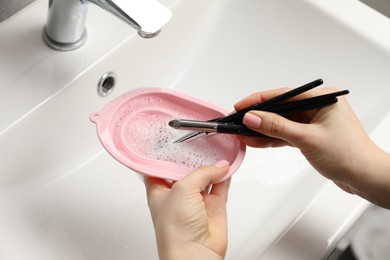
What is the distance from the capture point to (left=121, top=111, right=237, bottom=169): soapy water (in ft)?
2.04

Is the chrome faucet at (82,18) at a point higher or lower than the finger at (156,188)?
higher

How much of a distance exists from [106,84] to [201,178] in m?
0.23

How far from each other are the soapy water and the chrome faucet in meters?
0.11

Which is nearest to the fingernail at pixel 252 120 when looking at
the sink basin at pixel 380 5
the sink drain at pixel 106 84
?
the sink drain at pixel 106 84

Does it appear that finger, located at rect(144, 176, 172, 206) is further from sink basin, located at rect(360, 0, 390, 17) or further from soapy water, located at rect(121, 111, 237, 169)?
sink basin, located at rect(360, 0, 390, 17)

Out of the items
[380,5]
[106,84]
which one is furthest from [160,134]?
[380,5]

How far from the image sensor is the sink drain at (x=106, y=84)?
71 centimetres

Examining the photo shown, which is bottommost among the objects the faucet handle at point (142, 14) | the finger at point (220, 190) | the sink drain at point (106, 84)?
the sink drain at point (106, 84)

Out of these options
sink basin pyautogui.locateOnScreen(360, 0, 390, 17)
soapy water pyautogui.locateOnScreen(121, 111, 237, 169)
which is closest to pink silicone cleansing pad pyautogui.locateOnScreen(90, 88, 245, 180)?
soapy water pyautogui.locateOnScreen(121, 111, 237, 169)

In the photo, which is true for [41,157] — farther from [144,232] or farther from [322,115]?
[322,115]

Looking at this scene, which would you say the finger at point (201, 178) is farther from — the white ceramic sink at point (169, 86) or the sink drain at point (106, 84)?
the sink drain at point (106, 84)

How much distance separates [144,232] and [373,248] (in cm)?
44

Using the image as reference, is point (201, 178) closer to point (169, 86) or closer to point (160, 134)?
point (160, 134)

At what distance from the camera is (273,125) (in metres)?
0.58
